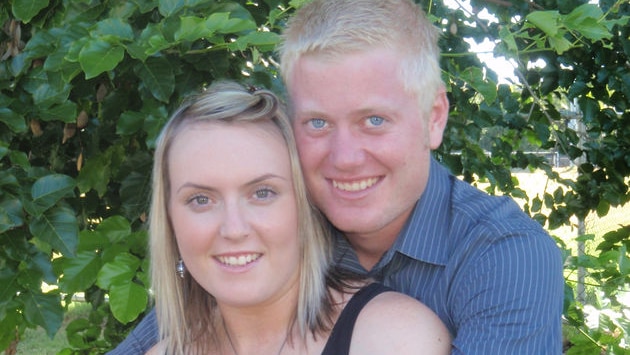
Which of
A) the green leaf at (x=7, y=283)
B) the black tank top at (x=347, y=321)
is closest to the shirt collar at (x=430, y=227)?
the black tank top at (x=347, y=321)

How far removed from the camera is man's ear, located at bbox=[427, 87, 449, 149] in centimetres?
203

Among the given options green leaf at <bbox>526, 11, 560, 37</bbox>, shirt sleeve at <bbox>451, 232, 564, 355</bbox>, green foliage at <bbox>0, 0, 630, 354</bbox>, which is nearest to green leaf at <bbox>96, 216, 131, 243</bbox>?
green foliage at <bbox>0, 0, 630, 354</bbox>

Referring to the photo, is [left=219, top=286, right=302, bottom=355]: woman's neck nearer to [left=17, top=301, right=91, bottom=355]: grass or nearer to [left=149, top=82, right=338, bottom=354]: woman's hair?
[left=149, top=82, right=338, bottom=354]: woman's hair

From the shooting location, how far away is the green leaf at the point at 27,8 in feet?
6.98

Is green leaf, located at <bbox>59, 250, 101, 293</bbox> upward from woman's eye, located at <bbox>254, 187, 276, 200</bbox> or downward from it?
downward

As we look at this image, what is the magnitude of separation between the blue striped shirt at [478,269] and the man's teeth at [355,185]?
0.14m

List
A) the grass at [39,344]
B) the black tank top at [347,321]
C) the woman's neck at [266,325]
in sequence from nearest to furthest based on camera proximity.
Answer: the black tank top at [347,321], the woman's neck at [266,325], the grass at [39,344]

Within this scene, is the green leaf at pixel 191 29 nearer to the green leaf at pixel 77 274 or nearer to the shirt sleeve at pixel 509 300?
the green leaf at pixel 77 274

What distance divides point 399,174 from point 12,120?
35.3 inches

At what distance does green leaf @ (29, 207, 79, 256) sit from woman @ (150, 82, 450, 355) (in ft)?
0.64

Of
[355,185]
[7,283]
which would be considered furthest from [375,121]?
[7,283]

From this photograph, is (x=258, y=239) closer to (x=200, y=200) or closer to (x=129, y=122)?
(x=200, y=200)

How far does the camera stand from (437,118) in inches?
81.1

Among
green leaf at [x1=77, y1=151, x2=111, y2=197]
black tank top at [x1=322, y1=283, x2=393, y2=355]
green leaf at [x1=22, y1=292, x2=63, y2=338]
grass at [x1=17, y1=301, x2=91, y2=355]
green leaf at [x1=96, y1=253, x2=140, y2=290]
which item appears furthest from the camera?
grass at [x1=17, y1=301, x2=91, y2=355]
